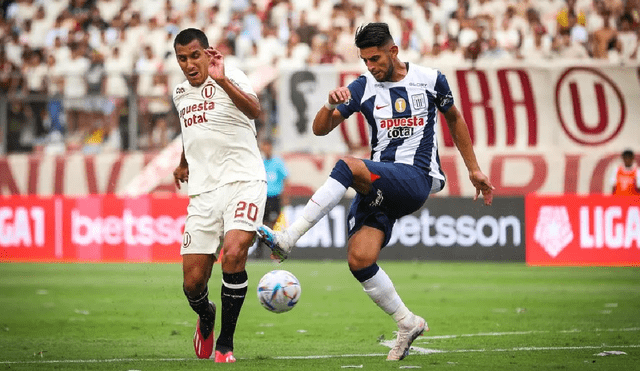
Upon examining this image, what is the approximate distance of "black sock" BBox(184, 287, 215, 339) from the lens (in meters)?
7.85

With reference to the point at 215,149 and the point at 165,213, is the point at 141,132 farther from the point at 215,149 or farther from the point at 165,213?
the point at 215,149

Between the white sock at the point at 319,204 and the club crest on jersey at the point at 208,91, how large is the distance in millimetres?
1173

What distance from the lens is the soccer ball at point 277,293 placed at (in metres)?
7.54

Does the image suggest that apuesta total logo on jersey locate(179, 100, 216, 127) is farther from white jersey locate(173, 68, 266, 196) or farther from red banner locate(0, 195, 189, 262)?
red banner locate(0, 195, 189, 262)

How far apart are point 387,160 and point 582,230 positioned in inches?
443

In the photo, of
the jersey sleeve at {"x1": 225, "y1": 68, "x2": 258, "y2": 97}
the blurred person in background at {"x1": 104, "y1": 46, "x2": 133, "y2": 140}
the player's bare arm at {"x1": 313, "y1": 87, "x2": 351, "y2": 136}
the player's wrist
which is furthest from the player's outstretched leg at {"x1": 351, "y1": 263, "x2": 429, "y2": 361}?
the blurred person in background at {"x1": 104, "y1": 46, "x2": 133, "y2": 140}

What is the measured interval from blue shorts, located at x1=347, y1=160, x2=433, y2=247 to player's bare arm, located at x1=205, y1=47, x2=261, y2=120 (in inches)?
38.3

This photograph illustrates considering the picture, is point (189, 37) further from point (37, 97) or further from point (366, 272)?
point (37, 97)

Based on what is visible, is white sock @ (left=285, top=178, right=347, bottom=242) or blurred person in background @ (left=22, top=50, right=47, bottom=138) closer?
white sock @ (left=285, top=178, right=347, bottom=242)

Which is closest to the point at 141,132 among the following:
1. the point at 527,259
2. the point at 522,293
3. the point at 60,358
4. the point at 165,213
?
the point at 165,213

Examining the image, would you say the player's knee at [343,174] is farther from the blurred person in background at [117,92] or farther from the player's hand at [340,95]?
the blurred person in background at [117,92]

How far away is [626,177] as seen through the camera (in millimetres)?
19188

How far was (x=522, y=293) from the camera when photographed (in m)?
13.7

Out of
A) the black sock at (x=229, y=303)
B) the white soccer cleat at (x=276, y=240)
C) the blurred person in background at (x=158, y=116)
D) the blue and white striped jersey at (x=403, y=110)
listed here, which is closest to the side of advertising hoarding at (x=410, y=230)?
the blurred person in background at (x=158, y=116)
